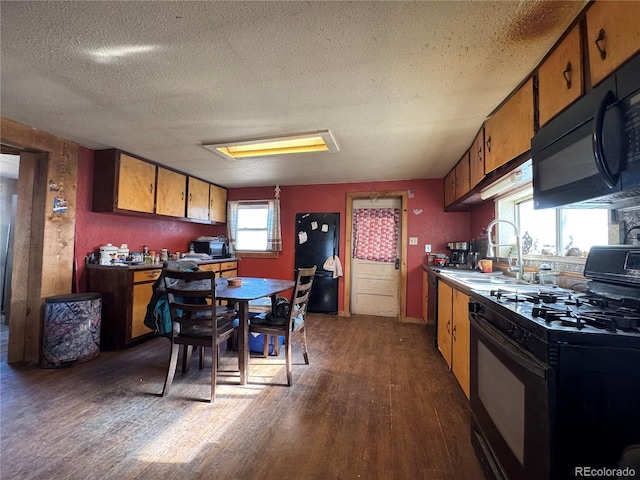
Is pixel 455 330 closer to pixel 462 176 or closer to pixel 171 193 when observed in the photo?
pixel 462 176

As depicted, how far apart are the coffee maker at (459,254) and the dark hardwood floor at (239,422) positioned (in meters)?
1.63

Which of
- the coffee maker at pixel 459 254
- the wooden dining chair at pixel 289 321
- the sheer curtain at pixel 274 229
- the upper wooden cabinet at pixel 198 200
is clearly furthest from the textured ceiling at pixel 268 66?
the sheer curtain at pixel 274 229

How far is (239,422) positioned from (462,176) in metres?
3.18

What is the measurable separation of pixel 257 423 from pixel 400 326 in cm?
268

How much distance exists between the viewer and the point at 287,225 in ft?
15.6

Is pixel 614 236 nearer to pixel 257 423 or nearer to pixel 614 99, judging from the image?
pixel 614 99

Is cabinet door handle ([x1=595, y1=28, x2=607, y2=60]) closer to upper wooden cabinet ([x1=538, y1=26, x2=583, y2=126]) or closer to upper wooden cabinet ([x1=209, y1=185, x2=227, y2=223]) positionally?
upper wooden cabinet ([x1=538, y1=26, x2=583, y2=126])

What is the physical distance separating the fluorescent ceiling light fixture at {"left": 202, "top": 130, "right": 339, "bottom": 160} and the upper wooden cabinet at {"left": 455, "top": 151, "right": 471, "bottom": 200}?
142 centimetres

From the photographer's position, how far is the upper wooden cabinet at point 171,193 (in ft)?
11.8

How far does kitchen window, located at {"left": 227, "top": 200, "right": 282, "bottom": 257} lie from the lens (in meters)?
4.82

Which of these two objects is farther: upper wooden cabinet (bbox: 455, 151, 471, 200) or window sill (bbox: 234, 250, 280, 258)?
window sill (bbox: 234, 250, 280, 258)

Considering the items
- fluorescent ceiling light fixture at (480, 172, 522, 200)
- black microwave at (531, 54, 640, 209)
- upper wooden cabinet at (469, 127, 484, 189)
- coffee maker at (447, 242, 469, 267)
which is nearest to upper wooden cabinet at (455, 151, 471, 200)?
upper wooden cabinet at (469, 127, 484, 189)

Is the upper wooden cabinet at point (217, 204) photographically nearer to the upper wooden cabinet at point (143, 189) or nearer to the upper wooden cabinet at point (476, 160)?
the upper wooden cabinet at point (143, 189)

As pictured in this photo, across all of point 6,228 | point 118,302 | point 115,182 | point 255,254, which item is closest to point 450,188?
point 255,254
